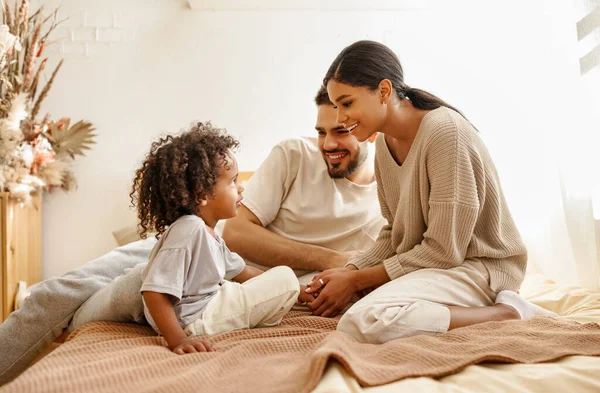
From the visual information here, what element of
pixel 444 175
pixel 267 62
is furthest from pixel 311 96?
pixel 444 175

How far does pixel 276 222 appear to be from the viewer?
2.39 m

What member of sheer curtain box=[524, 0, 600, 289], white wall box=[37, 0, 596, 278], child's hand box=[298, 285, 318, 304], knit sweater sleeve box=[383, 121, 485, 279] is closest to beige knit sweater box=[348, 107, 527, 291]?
knit sweater sleeve box=[383, 121, 485, 279]

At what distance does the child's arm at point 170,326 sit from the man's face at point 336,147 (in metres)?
0.97

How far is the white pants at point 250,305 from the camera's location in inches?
62.1

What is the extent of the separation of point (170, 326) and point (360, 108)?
0.84 m

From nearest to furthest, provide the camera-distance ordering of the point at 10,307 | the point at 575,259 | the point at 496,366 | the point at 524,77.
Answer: the point at 496,366, the point at 575,259, the point at 524,77, the point at 10,307

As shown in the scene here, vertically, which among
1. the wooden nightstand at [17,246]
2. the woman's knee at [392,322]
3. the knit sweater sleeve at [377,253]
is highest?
the knit sweater sleeve at [377,253]

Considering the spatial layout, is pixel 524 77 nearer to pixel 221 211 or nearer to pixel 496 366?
pixel 221 211

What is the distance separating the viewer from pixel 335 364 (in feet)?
3.77

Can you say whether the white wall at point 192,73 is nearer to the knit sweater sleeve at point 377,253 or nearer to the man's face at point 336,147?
the man's face at point 336,147

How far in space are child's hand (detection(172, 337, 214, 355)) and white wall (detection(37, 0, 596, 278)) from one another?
2.39 m

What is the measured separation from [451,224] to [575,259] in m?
0.85

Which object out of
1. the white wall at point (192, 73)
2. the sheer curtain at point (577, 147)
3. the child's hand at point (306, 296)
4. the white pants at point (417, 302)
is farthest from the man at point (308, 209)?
the white wall at point (192, 73)

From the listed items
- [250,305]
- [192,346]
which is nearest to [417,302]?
[250,305]
